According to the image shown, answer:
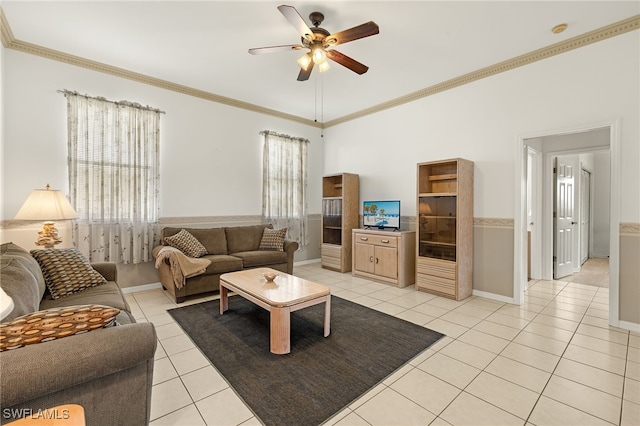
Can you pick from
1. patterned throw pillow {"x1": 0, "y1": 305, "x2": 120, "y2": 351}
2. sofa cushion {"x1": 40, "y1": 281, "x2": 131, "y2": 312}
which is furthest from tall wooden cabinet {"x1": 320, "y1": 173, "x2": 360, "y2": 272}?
patterned throw pillow {"x1": 0, "y1": 305, "x2": 120, "y2": 351}

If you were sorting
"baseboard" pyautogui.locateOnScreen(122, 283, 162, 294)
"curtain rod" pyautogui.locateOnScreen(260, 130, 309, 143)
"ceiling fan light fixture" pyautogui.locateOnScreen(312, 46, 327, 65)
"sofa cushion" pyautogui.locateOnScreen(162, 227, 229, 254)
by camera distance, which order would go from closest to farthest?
"ceiling fan light fixture" pyautogui.locateOnScreen(312, 46, 327, 65), "baseboard" pyautogui.locateOnScreen(122, 283, 162, 294), "sofa cushion" pyautogui.locateOnScreen(162, 227, 229, 254), "curtain rod" pyautogui.locateOnScreen(260, 130, 309, 143)

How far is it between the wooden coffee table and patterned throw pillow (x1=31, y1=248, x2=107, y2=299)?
1196 mm

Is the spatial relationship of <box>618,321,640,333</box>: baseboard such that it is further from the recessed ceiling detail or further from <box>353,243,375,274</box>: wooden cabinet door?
the recessed ceiling detail

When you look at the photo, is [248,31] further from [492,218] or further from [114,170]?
[492,218]

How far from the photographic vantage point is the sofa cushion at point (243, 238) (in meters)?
4.69

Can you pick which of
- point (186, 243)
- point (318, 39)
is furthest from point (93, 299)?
point (318, 39)

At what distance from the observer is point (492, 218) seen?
3.85 metres

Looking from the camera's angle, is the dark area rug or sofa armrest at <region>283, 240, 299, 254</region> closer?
the dark area rug

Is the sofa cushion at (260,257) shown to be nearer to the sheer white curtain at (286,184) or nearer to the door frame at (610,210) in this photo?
the sheer white curtain at (286,184)

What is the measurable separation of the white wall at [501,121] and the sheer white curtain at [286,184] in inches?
44.3

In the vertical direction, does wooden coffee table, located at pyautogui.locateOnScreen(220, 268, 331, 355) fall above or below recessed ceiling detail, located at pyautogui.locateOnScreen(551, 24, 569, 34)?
below

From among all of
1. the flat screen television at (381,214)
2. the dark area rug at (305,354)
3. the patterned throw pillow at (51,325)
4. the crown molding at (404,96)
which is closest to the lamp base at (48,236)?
the dark area rug at (305,354)

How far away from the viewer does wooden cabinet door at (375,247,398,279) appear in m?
4.39

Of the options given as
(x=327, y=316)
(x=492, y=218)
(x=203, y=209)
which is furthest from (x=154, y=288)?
(x=492, y=218)
